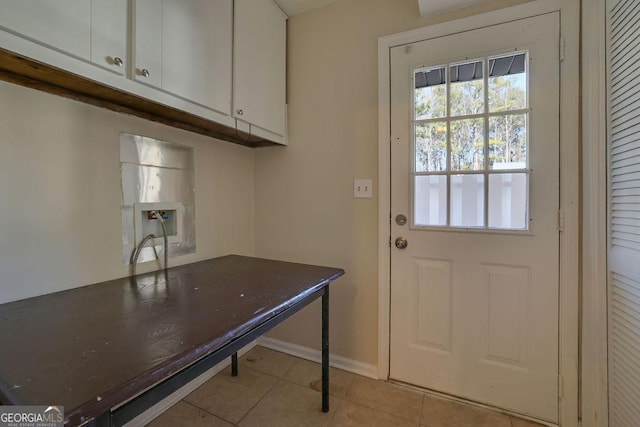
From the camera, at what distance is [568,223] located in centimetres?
138

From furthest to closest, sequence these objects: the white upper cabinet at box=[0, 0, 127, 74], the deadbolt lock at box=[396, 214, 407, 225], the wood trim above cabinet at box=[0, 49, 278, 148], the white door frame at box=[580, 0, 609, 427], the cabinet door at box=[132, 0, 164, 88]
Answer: the deadbolt lock at box=[396, 214, 407, 225] → the white door frame at box=[580, 0, 609, 427] → the cabinet door at box=[132, 0, 164, 88] → the wood trim above cabinet at box=[0, 49, 278, 148] → the white upper cabinet at box=[0, 0, 127, 74]

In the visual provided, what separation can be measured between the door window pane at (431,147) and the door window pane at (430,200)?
0.06m

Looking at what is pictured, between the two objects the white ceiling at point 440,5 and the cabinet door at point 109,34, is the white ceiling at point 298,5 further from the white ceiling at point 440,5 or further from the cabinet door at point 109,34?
the cabinet door at point 109,34

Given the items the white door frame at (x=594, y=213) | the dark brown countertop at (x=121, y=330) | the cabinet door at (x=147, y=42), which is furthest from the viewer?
the white door frame at (x=594, y=213)

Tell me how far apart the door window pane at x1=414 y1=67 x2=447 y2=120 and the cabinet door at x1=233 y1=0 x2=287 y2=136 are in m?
0.91

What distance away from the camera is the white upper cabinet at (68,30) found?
0.78 metres

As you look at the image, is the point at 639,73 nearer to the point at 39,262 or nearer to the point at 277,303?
the point at 277,303

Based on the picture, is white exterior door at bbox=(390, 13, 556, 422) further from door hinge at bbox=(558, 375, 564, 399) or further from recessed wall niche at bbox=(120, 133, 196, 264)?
recessed wall niche at bbox=(120, 133, 196, 264)

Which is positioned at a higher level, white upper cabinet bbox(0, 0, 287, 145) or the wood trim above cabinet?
white upper cabinet bbox(0, 0, 287, 145)

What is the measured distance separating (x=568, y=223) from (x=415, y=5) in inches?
58.7

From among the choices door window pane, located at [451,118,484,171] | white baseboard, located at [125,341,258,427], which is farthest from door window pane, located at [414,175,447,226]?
white baseboard, located at [125,341,258,427]

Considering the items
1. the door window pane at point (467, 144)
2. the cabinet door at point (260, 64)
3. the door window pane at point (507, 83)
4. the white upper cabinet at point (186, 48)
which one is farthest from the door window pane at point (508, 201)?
the white upper cabinet at point (186, 48)

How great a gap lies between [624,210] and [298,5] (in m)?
2.16

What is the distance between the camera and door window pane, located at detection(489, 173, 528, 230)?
4.77ft
